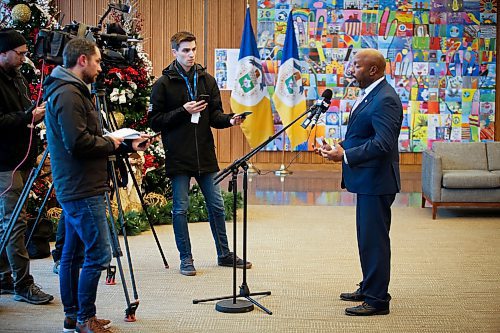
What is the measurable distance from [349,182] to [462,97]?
801 cm

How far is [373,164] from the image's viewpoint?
478 centimetres

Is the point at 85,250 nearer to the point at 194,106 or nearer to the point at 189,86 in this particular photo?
the point at 194,106

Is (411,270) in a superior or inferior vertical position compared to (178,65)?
inferior

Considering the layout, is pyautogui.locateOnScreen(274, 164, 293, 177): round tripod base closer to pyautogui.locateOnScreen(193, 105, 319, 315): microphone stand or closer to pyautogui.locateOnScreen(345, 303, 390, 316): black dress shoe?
pyautogui.locateOnScreen(193, 105, 319, 315): microphone stand

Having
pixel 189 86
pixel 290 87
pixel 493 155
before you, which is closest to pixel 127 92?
pixel 189 86

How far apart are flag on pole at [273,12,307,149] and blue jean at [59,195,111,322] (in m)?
7.83

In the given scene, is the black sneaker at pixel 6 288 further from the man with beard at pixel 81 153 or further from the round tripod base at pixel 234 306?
the round tripod base at pixel 234 306

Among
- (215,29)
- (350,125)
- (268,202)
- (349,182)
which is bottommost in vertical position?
(268,202)

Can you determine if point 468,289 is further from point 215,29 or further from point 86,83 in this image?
point 215,29

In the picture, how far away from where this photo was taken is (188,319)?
4.82 metres

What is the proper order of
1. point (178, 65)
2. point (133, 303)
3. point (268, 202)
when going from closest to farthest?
point (133, 303) → point (178, 65) → point (268, 202)

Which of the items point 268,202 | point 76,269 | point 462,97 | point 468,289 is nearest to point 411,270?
point 468,289

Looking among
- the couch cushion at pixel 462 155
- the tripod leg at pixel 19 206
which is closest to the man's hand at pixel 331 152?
the tripod leg at pixel 19 206

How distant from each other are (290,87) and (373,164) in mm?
7386
